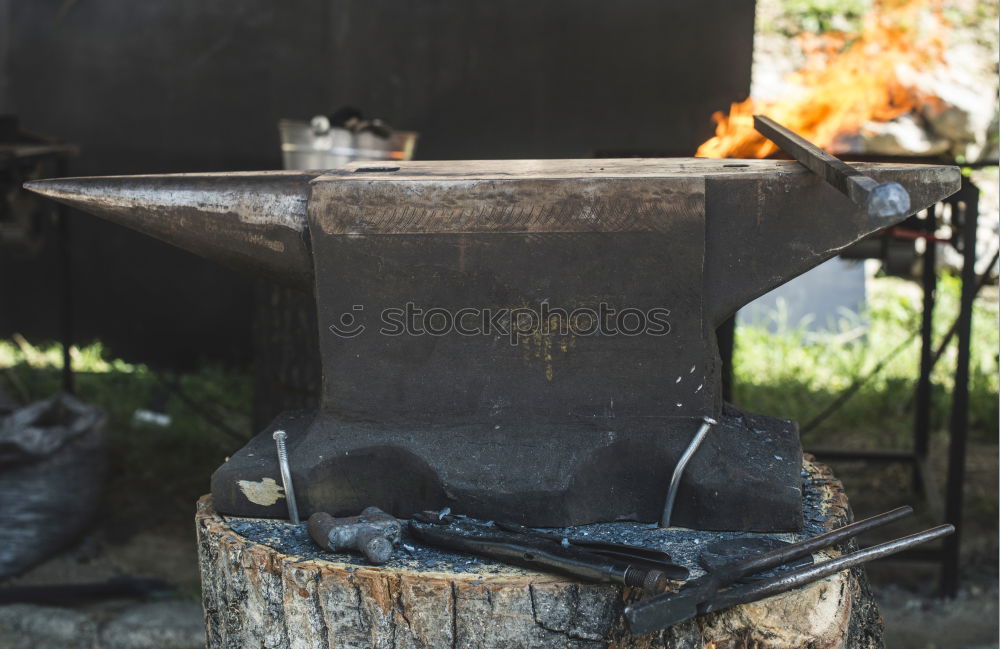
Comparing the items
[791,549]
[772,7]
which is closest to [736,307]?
[791,549]

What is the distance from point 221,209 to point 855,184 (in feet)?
3.17

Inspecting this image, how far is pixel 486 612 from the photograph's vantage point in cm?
144

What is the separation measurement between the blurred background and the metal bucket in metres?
0.03

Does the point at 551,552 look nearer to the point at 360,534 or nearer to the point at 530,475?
the point at 530,475

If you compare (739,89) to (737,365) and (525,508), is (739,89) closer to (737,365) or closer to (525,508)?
(737,365)

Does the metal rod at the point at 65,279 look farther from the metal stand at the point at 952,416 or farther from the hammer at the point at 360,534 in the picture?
the metal stand at the point at 952,416

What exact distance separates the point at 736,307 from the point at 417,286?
1.65ft

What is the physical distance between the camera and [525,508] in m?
1.62

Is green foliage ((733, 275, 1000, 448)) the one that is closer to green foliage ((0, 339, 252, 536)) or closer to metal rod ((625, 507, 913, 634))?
green foliage ((0, 339, 252, 536))

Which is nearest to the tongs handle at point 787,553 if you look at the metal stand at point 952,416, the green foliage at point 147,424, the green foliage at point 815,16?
the metal stand at point 952,416

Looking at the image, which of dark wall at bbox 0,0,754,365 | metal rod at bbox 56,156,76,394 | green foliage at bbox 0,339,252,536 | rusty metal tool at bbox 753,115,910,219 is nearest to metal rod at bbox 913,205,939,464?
dark wall at bbox 0,0,754,365

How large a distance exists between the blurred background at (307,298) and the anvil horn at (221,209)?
1447 mm

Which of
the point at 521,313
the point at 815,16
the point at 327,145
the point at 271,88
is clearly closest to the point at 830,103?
the point at 327,145

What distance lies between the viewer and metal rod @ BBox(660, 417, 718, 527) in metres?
1.61
